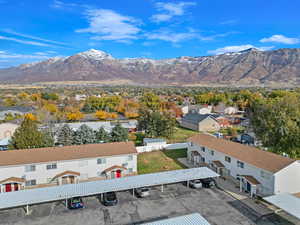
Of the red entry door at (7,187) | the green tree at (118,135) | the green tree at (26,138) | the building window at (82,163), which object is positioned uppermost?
the green tree at (26,138)

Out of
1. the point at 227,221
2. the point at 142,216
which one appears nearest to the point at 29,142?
the point at 142,216

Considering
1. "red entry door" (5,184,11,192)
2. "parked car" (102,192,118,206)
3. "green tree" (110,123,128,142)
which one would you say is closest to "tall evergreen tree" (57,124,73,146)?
"green tree" (110,123,128,142)

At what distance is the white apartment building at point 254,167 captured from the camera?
22.2 m

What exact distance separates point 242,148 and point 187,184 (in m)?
8.69

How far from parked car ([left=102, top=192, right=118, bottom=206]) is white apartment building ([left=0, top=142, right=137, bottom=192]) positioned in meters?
5.72

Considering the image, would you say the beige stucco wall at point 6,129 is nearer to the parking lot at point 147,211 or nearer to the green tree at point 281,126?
the parking lot at point 147,211

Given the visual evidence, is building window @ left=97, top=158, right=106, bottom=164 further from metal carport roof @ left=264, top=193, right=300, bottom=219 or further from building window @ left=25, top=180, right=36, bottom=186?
metal carport roof @ left=264, top=193, right=300, bottom=219

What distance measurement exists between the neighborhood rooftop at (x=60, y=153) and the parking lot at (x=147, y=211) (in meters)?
6.12

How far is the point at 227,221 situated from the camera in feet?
61.7

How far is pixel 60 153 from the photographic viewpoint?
28.1m

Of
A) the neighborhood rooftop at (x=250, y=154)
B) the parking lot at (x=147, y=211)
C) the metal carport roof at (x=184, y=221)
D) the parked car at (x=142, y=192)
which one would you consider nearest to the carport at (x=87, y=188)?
the parked car at (x=142, y=192)

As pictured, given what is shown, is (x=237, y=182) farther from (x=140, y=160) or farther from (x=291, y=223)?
(x=140, y=160)

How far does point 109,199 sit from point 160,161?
14.8 m

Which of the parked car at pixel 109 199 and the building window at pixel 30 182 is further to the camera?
the building window at pixel 30 182
